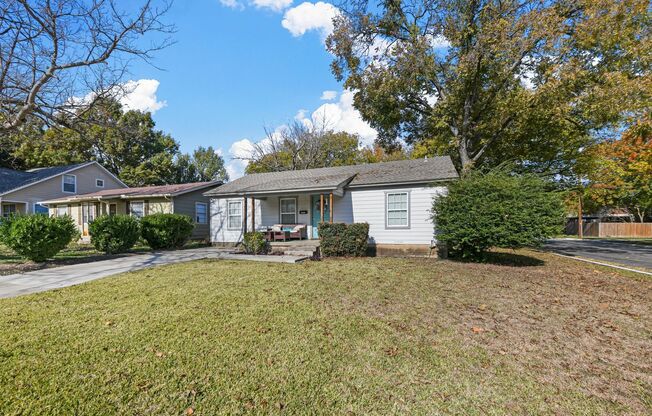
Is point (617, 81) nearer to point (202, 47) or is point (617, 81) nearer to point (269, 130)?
point (202, 47)

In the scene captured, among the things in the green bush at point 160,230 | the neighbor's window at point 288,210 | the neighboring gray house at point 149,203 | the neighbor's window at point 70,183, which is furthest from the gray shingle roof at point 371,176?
the neighbor's window at point 70,183

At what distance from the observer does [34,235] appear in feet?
29.3

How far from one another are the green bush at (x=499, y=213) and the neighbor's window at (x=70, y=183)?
2692 cm

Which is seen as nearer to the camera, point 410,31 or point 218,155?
point 410,31

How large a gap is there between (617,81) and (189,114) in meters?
17.4

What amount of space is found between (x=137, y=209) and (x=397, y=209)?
52.4 feet

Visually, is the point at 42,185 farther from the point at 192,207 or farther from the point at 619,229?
the point at 619,229

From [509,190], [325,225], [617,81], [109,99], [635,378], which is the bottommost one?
[635,378]

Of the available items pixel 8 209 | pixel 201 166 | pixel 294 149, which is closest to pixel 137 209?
pixel 8 209

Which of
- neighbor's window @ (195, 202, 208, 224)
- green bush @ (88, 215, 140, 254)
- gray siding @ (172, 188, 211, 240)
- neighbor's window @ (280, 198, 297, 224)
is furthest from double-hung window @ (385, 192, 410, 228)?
neighbor's window @ (195, 202, 208, 224)

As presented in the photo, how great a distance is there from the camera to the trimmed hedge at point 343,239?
11000 mm

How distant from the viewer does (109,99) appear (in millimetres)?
10797

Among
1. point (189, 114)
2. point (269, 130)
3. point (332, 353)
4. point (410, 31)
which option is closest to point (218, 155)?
point (269, 130)

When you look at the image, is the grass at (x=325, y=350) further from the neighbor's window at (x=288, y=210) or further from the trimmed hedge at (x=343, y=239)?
the neighbor's window at (x=288, y=210)
